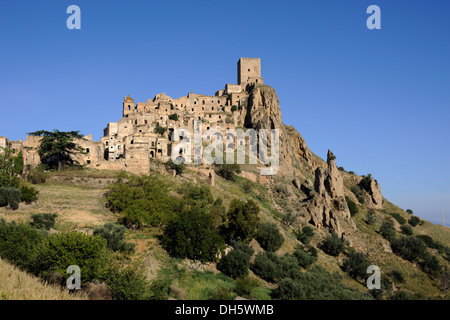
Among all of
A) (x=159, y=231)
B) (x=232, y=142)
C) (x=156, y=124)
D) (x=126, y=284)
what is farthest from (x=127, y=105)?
(x=126, y=284)

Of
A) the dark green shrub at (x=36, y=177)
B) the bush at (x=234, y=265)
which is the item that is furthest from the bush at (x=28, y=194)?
the bush at (x=234, y=265)

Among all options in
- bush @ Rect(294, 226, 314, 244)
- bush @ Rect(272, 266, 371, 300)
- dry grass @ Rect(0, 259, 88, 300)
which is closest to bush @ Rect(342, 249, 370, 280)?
bush @ Rect(294, 226, 314, 244)

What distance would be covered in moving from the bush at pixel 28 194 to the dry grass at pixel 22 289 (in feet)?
54.3

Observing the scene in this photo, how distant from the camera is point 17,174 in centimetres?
4256

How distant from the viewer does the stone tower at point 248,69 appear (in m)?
96.8

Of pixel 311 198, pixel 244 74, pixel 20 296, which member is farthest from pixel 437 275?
pixel 244 74

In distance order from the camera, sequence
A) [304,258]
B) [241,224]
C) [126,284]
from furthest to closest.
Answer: [304,258], [241,224], [126,284]

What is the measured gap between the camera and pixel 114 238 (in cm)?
2809

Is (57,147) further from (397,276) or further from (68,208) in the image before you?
(397,276)

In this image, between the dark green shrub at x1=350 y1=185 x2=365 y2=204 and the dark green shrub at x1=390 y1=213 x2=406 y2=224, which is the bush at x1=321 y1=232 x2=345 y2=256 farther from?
the dark green shrub at x1=390 y1=213 x2=406 y2=224

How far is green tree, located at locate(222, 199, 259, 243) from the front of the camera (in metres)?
36.5

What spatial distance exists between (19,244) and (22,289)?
807cm

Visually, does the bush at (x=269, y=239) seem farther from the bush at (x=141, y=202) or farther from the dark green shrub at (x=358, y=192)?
the dark green shrub at (x=358, y=192)

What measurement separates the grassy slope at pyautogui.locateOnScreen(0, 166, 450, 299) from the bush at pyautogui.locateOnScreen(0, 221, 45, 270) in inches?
221
